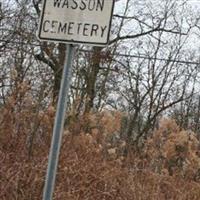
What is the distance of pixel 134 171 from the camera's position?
27.5 feet

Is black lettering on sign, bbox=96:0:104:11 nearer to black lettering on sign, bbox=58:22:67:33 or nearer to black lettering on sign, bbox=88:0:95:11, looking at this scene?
black lettering on sign, bbox=88:0:95:11

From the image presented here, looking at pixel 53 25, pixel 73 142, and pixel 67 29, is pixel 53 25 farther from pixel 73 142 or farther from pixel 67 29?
pixel 73 142

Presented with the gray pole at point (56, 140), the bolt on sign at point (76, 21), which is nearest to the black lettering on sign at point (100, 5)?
the bolt on sign at point (76, 21)

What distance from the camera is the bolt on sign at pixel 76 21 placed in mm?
2826

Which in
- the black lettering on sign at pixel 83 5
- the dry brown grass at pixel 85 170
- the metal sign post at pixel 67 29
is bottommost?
the dry brown grass at pixel 85 170

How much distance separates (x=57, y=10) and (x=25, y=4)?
11.0 m

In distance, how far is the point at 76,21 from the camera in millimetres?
2877

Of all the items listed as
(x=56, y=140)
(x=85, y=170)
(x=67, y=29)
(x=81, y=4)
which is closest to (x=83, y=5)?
(x=81, y=4)

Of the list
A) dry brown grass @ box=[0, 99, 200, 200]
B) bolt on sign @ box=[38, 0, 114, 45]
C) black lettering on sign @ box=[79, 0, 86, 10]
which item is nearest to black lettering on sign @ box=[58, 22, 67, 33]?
bolt on sign @ box=[38, 0, 114, 45]

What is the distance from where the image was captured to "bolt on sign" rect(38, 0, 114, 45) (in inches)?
111

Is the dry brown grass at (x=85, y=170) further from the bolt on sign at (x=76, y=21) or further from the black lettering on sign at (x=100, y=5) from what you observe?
the black lettering on sign at (x=100, y=5)

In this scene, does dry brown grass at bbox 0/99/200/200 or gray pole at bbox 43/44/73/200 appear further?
dry brown grass at bbox 0/99/200/200

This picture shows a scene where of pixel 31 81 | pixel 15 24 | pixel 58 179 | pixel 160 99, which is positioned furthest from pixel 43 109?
pixel 160 99

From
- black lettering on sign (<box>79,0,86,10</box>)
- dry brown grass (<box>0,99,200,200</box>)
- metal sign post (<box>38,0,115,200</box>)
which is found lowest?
dry brown grass (<box>0,99,200,200</box>)
